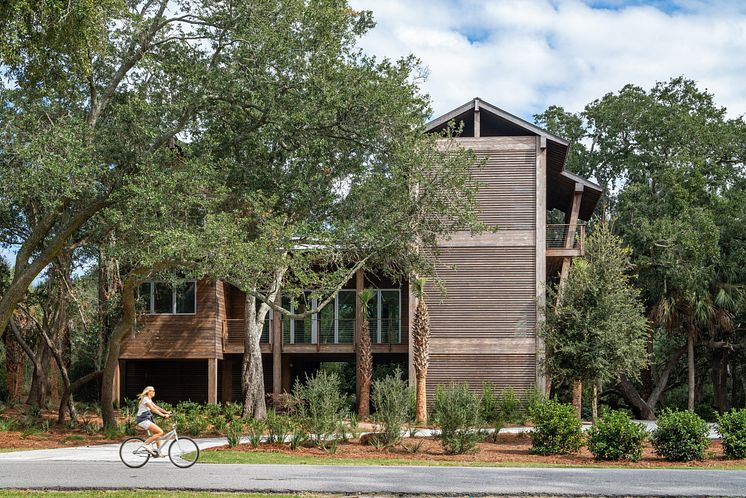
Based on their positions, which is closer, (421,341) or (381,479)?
(381,479)

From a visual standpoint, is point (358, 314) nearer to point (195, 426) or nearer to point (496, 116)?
point (496, 116)

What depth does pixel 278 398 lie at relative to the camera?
29719mm

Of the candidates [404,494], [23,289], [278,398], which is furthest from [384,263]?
[404,494]

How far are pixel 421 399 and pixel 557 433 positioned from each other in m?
9.72

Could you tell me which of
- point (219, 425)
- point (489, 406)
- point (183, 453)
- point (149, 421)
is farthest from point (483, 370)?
point (149, 421)

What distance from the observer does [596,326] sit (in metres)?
22.3

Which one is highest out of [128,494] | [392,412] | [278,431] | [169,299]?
[169,299]

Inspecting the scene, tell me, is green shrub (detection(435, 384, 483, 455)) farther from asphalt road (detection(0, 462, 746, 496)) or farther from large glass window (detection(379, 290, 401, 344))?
large glass window (detection(379, 290, 401, 344))

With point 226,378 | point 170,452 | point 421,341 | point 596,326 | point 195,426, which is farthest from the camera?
point 226,378

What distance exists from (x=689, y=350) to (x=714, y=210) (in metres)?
5.74

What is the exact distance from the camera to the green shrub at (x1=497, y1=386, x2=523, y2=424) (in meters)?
28.1

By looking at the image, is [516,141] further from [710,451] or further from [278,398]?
[710,451]

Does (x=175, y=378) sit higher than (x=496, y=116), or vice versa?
(x=496, y=116)

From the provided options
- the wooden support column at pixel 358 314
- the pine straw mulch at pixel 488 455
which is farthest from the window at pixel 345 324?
the pine straw mulch at pixel 488 455
